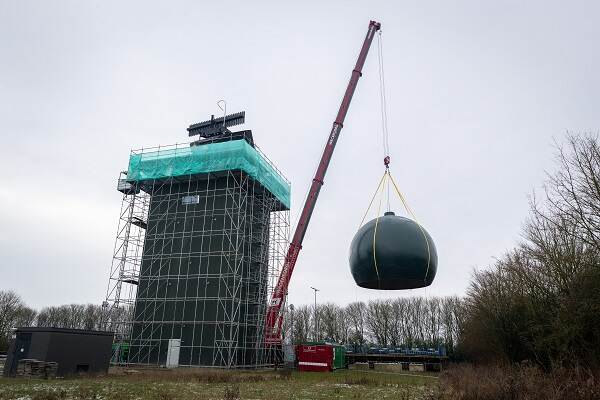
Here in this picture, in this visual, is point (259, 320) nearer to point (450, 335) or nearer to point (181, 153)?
point (181, 153)

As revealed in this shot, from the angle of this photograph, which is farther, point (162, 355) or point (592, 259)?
point (162, 355)

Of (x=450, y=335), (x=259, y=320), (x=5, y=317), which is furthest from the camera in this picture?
(x=450, y=335)

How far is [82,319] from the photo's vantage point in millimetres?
71875

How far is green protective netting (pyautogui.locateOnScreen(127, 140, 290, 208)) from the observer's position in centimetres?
Result: 3525

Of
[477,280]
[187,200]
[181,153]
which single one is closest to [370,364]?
[477,280]

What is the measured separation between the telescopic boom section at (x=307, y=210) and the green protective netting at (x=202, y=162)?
6900mm

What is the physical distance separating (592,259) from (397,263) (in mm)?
9510

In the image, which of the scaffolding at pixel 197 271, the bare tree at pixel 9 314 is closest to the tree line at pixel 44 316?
the bare tree at pixel 9 314

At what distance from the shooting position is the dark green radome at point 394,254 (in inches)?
351

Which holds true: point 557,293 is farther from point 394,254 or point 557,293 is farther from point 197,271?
point 197,271

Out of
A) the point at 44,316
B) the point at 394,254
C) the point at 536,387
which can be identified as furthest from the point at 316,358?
the point at 44,316

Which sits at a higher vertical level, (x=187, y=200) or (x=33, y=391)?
(x=187, y=200)

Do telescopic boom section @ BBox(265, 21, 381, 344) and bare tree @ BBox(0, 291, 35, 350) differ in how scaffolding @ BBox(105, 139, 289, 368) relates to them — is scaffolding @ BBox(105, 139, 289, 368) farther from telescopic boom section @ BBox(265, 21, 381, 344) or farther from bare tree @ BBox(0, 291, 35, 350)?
bare tree @ BBox(0, 291, 35, 350)

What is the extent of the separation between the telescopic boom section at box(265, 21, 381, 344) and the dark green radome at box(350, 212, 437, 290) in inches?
827
